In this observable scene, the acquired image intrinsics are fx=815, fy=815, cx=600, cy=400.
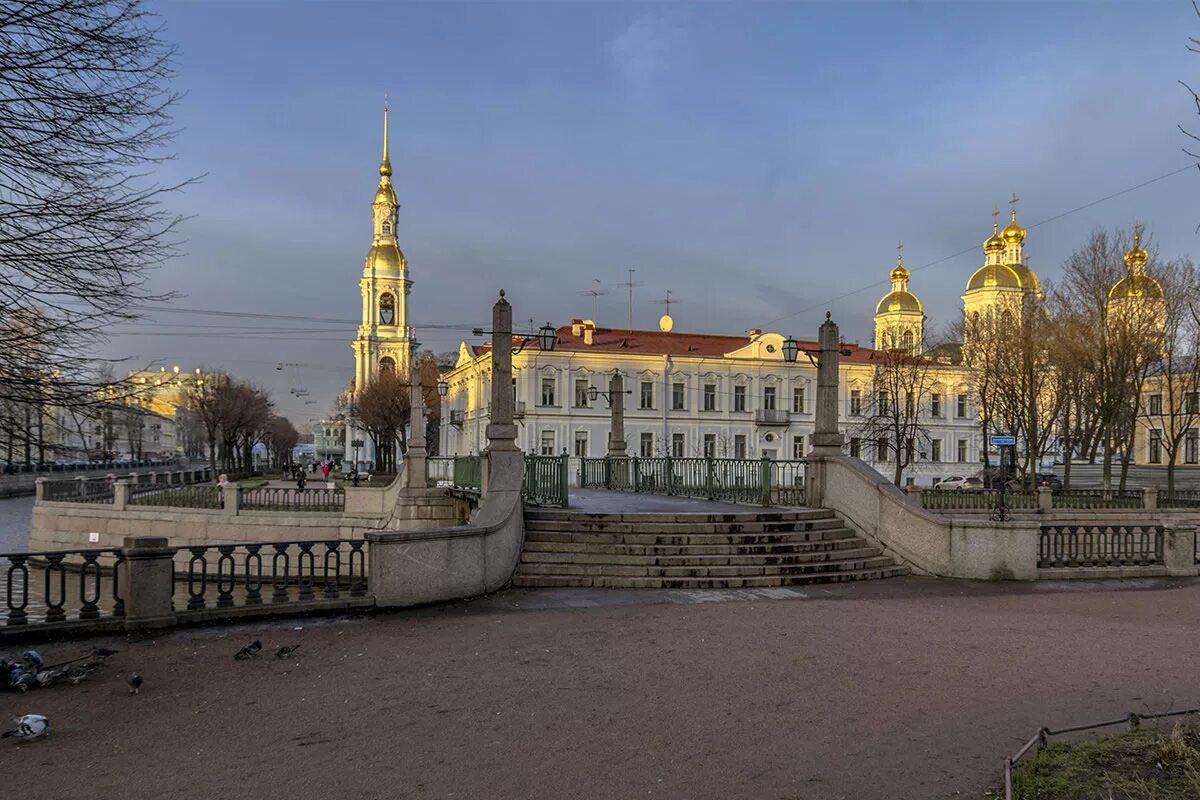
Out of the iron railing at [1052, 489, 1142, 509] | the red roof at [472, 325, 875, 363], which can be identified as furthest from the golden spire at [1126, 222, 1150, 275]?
the red roof at [472, 325, 875, 363]

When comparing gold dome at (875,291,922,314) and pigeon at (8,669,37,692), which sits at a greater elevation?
gold dome at (875,291,922,314)

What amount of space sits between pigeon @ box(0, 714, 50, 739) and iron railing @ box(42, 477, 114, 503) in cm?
3118

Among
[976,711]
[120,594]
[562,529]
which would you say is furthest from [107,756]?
[562,529]

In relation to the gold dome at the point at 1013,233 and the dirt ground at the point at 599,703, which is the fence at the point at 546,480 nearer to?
the dirt ground at the point at 599,703

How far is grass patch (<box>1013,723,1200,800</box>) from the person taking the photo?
4.41 m

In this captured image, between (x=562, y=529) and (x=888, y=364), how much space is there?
38.2 m

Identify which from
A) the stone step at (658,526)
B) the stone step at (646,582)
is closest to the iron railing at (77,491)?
the stone step at (658,526)

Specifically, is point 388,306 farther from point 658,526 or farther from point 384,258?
point 658,526

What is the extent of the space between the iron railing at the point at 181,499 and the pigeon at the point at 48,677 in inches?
1070

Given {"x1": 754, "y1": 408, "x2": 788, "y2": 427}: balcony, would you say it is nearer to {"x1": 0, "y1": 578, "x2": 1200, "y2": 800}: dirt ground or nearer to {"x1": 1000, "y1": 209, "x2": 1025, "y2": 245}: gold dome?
{"x1": 1000, "y1": 209, "x2": 1025, "y2": 245}: gold dome

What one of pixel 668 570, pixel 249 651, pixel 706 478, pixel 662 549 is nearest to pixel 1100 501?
pixel 706 478

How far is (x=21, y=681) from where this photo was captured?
7.02m

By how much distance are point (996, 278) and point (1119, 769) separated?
6590 centimetres

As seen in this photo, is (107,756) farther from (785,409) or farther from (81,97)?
(785,409)
